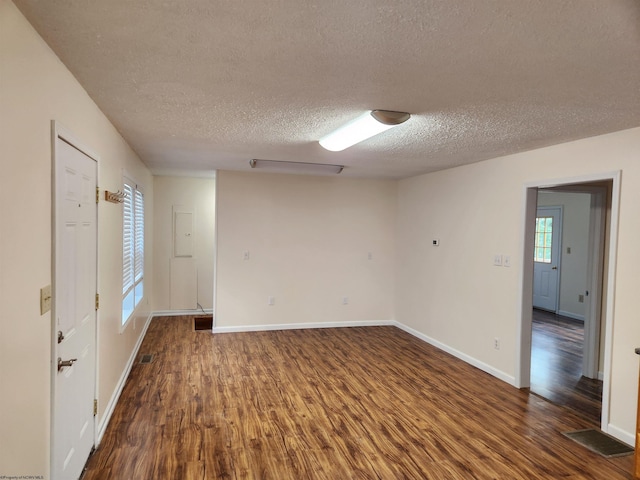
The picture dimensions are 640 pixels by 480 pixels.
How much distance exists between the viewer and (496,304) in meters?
4.08

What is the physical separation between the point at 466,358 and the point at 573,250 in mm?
4139

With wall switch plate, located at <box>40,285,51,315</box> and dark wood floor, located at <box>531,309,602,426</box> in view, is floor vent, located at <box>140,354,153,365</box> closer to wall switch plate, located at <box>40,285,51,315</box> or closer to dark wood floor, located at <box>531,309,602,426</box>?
A: wall switch plate, located at <box>40,285,51,315</box>

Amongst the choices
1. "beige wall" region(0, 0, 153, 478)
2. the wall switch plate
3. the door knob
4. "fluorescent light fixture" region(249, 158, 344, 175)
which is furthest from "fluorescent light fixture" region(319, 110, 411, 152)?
the door knob

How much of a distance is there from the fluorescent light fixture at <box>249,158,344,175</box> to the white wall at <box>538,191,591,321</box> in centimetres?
487

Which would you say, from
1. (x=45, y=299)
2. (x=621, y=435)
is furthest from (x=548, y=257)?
(x=45, y=299)

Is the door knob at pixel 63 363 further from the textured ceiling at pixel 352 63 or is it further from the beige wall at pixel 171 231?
the beige wall at pixel 171 231

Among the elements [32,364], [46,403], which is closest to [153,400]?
[46,403]

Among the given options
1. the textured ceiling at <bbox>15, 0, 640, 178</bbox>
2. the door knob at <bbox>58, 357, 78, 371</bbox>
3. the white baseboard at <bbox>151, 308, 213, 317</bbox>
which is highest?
the textured ceiling at <bbox>15, 0, 640, 178</bbox>

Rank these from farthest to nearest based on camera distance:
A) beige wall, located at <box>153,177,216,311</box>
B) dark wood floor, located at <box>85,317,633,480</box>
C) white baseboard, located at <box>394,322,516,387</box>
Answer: beige wall, located at <box>153,177,216,311</box>
white baseboard, located at <box>394,322,516,387</box>
dark wood floor, located at <box>85,317,633,480</box>

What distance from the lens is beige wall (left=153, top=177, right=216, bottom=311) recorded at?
6406 mm

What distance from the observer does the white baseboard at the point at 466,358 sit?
3.92 m

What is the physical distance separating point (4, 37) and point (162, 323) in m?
5.34

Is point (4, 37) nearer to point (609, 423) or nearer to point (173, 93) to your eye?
point (173, 93)

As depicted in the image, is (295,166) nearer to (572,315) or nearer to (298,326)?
(298,326)
